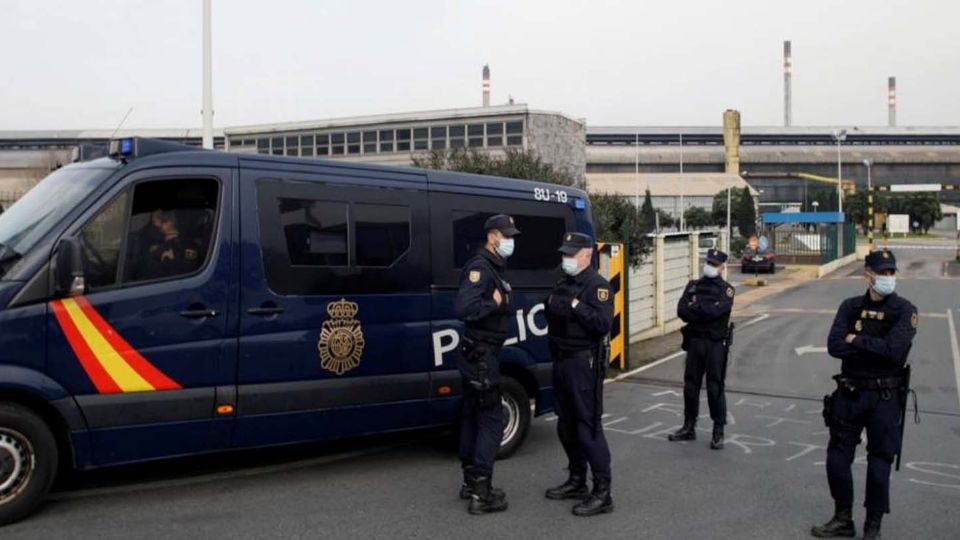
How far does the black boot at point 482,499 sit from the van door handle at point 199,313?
82.8 inches

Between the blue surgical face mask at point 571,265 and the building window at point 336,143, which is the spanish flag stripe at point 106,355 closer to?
the blue surgical face mask at point 571,265

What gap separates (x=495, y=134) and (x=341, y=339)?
53801 millimetres

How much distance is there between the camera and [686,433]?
820 centimetres

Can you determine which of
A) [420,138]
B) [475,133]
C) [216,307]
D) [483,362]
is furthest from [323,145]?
[483,362]

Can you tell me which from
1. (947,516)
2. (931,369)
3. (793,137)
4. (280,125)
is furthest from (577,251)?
(793,137)

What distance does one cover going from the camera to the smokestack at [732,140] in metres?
103

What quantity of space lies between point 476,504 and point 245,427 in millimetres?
1692

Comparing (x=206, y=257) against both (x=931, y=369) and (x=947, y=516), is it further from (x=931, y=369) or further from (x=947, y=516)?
(x=931, y=369)

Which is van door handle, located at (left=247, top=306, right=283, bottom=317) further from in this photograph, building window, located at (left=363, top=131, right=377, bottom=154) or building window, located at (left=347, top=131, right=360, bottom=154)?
building window, located at (left=347, top=131, right=360, bottom=154)

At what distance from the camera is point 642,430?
8.66 metres

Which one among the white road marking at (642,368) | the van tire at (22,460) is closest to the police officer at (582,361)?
the van tire at (22,460)

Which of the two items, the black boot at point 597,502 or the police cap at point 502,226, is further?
the police cap at point 502,226

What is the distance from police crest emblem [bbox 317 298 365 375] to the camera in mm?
6172

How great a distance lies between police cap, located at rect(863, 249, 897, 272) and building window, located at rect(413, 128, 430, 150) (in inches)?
2092
